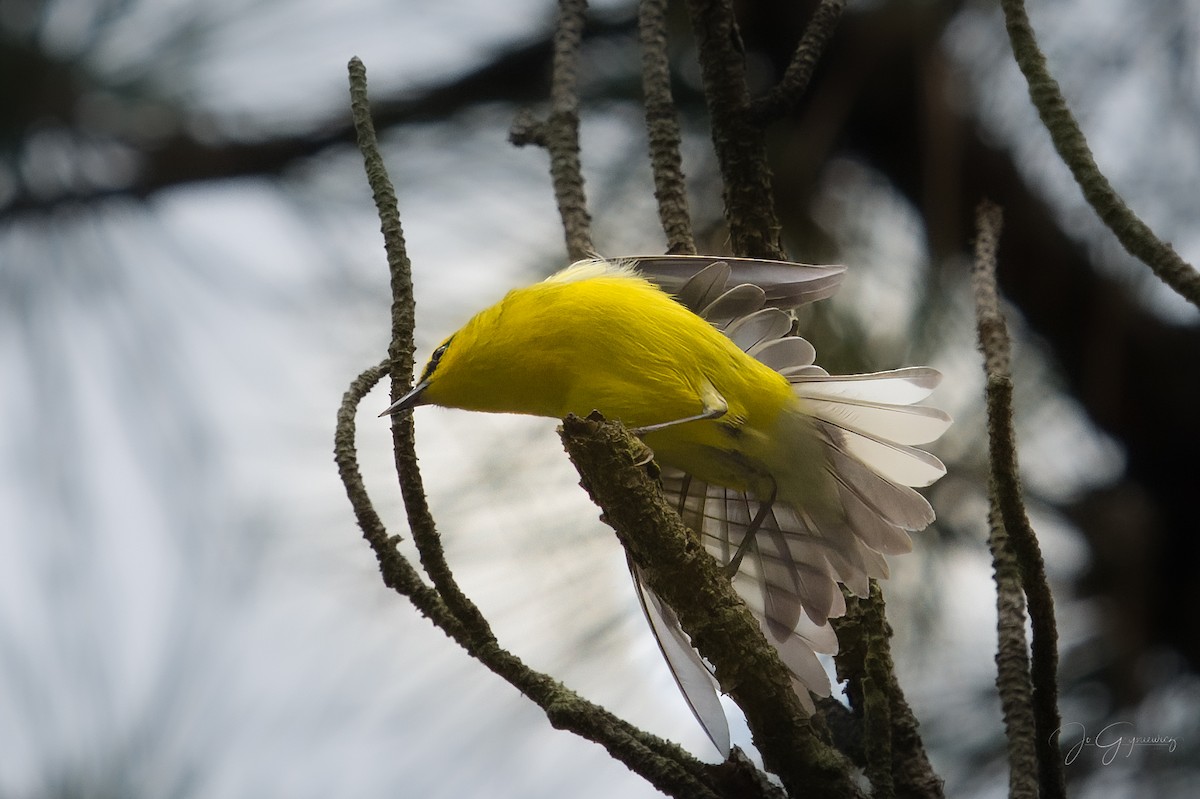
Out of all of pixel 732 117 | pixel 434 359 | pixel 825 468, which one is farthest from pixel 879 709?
pixel 434 359

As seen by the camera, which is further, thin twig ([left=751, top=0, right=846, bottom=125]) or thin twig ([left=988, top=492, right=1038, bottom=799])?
thin twig ([left=751, top=0, right=846, bottom=125])

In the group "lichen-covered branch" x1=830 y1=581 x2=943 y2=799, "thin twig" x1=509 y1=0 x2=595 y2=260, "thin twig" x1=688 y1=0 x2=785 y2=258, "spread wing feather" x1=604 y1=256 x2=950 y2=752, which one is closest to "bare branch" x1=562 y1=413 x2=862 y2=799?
"lichen-covered branch" x1=830 y1=581 x2=943 y2=799

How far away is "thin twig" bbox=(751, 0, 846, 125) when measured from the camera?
7.16 feet

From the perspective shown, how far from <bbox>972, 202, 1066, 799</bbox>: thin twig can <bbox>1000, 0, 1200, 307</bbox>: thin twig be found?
8.7 inches

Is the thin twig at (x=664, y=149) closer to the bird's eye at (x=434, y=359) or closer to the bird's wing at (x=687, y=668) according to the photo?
the bird's eye at (x=434, y=359)

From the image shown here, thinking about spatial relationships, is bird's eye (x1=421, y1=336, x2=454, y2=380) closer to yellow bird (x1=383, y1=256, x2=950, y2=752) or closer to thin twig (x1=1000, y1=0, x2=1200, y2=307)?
yellow bird (x1=383, y1=256, x2=950, y2=752)

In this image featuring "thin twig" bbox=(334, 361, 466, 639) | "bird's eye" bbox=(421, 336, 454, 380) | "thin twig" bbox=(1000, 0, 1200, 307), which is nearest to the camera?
"thin twig" bbox=(1000, 0, 1200, 307)

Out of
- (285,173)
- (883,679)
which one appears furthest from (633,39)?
(883,679)

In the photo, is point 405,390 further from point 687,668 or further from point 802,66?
point 802,66

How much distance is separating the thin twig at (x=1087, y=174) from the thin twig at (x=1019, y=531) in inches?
8.7

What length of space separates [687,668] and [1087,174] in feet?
3.96

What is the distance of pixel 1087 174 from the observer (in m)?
1.48

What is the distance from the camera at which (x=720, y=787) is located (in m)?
1.66

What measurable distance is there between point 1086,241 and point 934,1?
65cm
